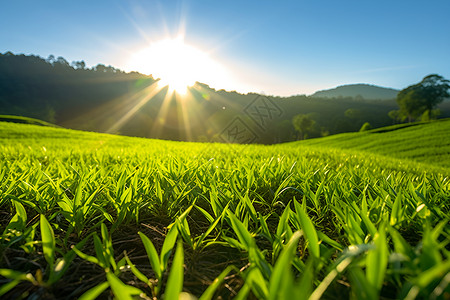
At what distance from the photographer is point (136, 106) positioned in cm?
9500

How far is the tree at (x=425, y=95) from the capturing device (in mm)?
46625

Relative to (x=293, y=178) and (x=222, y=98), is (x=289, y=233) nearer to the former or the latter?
(x=293, y=178)

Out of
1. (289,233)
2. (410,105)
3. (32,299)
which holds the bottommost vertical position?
(32,299)

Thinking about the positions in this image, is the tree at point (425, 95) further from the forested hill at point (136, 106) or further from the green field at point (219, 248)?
the green field at point (219, 248)

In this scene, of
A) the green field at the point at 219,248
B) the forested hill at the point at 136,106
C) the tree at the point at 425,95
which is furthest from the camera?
the forested hill at the point at 136,106

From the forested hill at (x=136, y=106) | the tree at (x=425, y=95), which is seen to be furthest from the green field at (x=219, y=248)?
the forested hill at (x=136, y=106)

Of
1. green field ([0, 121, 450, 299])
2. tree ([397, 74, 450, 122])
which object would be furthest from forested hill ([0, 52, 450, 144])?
green field ([0, 121, 450, 299])

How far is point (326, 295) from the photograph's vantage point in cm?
62

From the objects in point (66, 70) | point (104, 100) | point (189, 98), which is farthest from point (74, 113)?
point (189, 98)

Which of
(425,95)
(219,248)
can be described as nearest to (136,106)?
(425,95)

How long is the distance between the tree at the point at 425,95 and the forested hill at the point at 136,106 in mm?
24712

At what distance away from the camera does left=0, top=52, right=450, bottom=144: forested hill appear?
3071 inches

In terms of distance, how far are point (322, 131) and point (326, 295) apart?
77308mm

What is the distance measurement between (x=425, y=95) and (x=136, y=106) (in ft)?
302
